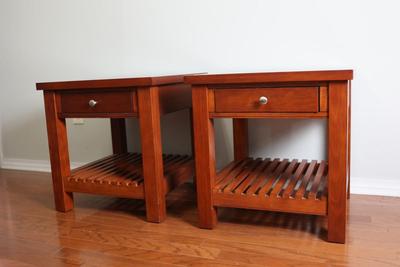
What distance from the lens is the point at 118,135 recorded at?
229 cm

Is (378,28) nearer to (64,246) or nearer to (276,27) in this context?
(276,27)

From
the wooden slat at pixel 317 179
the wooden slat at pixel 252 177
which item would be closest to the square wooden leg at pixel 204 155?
the wooden slat at pixel 252 177

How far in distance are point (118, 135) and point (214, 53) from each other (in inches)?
27.4

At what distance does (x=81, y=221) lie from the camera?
5.76 feet

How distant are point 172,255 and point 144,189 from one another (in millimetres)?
371

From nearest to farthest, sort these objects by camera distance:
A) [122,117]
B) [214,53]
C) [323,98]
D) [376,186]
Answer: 1. [323,98]
2. [122,117]
3. [376,186]
4. [214,53]

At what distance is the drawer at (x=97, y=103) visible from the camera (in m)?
1.64

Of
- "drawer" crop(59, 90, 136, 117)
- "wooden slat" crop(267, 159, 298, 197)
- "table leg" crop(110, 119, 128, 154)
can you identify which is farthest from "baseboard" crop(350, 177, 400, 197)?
"table leg" crop(110, 119, 128, 154)

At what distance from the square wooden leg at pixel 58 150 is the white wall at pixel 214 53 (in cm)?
58

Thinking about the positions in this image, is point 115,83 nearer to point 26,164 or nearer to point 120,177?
point 120,177

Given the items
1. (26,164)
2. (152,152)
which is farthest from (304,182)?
(26,164)

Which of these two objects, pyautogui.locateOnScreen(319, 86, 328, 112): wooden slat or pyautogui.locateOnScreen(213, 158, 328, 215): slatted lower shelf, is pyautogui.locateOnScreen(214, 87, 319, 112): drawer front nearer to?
pyautogui.locateOnScreen(319, 86, 328, 112): wooden slat

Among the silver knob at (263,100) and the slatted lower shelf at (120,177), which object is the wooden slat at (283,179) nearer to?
the silver knob at (263,100)

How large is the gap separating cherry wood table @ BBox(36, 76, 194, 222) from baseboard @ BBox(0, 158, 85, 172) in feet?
2.51
